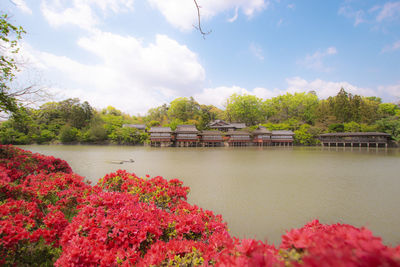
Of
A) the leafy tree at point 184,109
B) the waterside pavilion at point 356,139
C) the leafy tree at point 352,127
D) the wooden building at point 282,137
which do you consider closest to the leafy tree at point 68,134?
the leafy tree at point 184,109

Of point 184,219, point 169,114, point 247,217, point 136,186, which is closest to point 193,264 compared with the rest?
point 184,219

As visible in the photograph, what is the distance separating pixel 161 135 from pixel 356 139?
37.3 metres

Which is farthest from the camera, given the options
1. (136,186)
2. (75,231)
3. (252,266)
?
(136,186)

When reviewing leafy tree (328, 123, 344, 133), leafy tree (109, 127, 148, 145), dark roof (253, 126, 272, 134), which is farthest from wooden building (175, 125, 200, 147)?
leafy tree (328, 123, 344, 133)

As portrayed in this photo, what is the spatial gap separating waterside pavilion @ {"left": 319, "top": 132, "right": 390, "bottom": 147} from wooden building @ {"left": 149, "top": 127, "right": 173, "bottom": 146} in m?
31.7

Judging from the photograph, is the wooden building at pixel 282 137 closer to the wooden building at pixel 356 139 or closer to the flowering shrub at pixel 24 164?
the wooden building at pixel 356 139

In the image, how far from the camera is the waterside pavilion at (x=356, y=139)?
31.5m

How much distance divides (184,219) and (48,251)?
2001 millimetres

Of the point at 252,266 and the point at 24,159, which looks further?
the point at 24,159

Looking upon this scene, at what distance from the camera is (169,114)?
5309 centimetres

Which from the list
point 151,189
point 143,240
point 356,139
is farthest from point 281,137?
point 143,240

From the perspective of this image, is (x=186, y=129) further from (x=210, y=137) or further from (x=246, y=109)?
(x=246, y=109)

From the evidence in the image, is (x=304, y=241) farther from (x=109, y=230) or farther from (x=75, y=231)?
(x=75, y=231)

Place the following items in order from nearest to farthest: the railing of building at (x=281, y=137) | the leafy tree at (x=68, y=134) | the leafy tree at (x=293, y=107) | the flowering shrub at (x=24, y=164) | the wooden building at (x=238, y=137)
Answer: the flowering shrub at (x=24, y=164) → the leafy tree at (x=68, y=134) → the wooden building at (x=238, y=137) → the railing of building at (x=281, y=137) → the leafy tree at (x=293, y=107)
